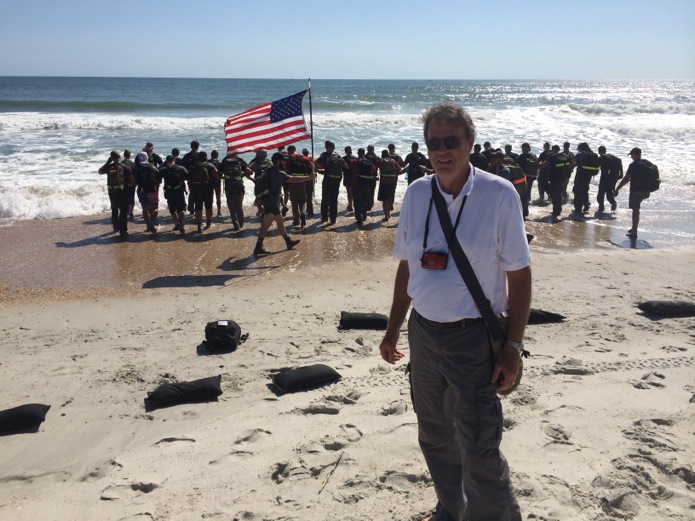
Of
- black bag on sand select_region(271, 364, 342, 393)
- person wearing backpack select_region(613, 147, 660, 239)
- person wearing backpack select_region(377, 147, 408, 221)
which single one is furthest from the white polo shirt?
person wearing backpack select_region(377, 147, 408, 221)

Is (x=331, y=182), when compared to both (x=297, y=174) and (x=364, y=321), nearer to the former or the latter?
(x=297, y=174)

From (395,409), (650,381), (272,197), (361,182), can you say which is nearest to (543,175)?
(361,182)

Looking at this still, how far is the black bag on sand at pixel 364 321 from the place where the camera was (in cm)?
658

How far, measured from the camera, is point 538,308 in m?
7.24

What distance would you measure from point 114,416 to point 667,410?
414 cm

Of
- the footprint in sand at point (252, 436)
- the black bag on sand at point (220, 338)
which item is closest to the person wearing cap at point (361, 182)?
the black bag on sand at point (220, 338)

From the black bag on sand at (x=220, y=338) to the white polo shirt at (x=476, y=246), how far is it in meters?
3.66

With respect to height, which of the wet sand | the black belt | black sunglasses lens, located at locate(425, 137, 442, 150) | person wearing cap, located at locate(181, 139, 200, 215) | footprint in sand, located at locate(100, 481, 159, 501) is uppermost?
black sunglasses lens, located at locate(425, 137, 442, 150)

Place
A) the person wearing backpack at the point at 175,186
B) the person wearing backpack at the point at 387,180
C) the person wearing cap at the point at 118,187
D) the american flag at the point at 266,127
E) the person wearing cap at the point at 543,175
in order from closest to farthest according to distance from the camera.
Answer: the american flag at the point at 266,127 → the person wearing cap at the point at 118,187 → the person wearing backpack at the point at 175,186 → the person wearing backpack at the point at 387,180 → the person wearing cap at the point at 543,175

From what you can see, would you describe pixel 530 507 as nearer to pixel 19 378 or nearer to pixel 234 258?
pixel 19 378

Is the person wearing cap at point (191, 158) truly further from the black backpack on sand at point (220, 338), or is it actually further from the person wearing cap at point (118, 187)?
the black backpack on sand at point (220, 338)

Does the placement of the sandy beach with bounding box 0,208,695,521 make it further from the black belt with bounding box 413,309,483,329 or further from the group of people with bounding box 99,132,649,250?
the group of people with bounding box 99,132,649,250

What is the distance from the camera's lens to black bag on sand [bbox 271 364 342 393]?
4969 millimetres

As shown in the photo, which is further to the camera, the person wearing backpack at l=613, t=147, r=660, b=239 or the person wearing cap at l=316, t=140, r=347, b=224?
the person wearing cap at l=316, t=140, r=347, b=224
